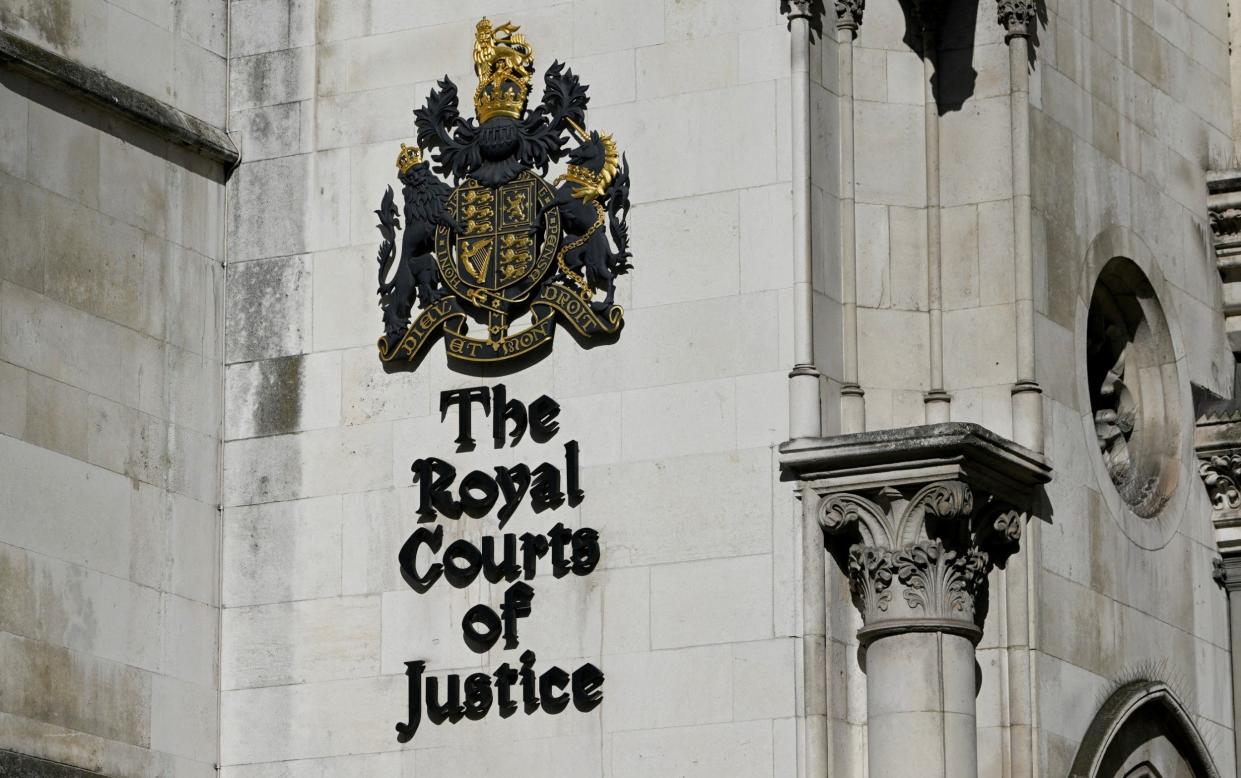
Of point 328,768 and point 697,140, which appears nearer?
point 697,140

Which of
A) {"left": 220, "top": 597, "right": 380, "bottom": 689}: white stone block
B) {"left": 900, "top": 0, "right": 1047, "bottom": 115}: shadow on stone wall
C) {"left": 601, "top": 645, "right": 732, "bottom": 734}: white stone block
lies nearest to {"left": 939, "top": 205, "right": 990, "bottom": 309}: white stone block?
{"left": 900, "top": 0, "right": 1047, "bottom": 115}: shadow on stone wall

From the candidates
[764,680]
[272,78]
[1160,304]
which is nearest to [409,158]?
[272,78]

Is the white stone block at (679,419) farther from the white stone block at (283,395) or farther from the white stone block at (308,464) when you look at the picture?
the white stone block at (283,395)

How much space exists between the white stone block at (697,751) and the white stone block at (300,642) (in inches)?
88.7

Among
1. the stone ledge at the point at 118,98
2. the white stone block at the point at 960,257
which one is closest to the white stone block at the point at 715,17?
the white stone block at the point at 960,257

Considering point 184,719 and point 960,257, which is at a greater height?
point 960,257

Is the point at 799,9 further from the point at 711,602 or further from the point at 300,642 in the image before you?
the point at 300,642

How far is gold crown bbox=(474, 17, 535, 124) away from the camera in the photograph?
23.1 m

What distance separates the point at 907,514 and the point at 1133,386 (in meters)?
4.17

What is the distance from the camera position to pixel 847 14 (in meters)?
22.3

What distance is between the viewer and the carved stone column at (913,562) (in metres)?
20.7

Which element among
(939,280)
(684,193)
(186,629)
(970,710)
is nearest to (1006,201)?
(939,280)

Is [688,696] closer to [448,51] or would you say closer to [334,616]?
[334,616]

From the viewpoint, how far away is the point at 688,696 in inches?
840
